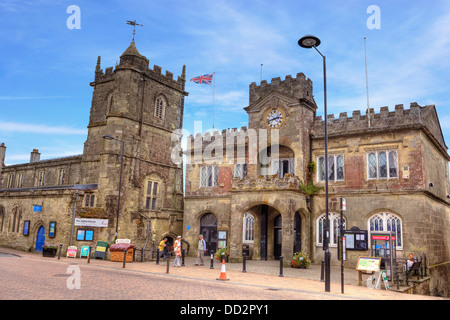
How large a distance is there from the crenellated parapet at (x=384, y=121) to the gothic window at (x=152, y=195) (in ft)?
51.0

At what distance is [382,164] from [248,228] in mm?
10133

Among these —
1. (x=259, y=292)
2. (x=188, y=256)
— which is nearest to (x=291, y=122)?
(x=188, y=256)

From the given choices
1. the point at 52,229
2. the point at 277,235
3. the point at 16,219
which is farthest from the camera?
the point at 16,219

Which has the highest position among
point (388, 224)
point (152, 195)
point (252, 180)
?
point (252, 180)

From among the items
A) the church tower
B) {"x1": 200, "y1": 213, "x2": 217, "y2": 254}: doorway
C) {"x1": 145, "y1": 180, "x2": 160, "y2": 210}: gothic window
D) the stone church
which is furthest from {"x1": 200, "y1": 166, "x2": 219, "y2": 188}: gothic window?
{"x1": 145, "y1": 180, "x2": 160, "y2": 210}: gothic window

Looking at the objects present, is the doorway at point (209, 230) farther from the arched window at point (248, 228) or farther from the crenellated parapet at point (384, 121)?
the crenellated parapet at point (384, 121)

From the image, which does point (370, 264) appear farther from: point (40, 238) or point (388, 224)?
point (40, 238)

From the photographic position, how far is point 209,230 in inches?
1159

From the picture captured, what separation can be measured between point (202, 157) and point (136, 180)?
598 cm

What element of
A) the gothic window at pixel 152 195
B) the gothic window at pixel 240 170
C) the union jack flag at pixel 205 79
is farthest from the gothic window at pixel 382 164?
the gothic window at pixel 152 195

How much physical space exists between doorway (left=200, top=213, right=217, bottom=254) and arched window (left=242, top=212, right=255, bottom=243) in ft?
10.6

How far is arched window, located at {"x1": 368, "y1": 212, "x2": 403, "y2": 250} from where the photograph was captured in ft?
70.8


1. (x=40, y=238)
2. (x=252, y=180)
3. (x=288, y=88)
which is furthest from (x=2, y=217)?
(x=288, y=88)

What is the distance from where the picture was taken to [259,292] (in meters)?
12.5
